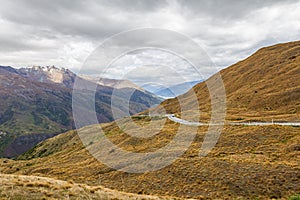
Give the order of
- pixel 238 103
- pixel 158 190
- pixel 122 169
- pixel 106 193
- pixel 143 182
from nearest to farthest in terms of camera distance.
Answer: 1. pixel 106 193
2. pixel 158 190
3. pixel 143 182
4. pixel 122 169
5. pixel 238 103

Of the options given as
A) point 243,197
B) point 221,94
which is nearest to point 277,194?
point 243,197

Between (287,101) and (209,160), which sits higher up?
(287,101)

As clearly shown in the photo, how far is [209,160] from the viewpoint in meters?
35.0

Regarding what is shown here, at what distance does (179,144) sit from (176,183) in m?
17.7

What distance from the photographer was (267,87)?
11519cm

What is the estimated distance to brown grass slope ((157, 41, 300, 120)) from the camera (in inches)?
3243

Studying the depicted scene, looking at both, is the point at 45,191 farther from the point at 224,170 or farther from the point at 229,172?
the point at 224,170

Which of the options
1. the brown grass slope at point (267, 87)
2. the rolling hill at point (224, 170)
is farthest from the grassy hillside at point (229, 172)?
the brown grass slope at point (267, 87)

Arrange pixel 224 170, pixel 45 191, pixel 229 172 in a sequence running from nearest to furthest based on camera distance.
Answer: pixel 45 191 < pixel 229 172 < pixel 224 170

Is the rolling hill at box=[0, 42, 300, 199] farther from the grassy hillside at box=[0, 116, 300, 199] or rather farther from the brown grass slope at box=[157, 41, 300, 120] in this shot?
the brown grass slope at box=[157, 41, 300, 120]

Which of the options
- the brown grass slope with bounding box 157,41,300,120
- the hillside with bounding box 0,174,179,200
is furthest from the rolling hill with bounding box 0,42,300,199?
the brown grass slope with bounding box 157,41,300,120

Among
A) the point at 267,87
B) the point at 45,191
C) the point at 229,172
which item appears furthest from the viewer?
the point at 267,87

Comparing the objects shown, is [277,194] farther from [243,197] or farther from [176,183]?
[176,183]

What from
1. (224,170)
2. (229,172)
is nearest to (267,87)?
(224,170)
